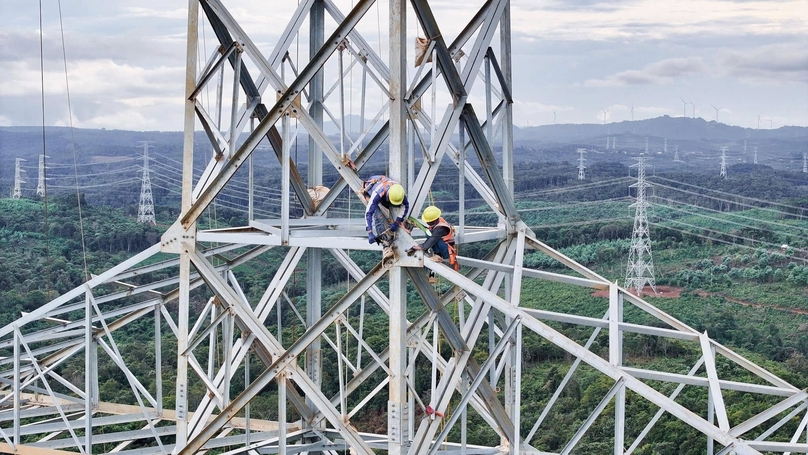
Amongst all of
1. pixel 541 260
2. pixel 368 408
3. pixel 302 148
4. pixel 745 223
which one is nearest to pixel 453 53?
pixel 368 408

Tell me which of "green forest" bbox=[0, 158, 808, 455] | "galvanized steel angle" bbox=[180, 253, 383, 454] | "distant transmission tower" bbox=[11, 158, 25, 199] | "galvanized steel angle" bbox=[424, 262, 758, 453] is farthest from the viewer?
"distant transmission tower" bbox=[11, 158, 25, 199]

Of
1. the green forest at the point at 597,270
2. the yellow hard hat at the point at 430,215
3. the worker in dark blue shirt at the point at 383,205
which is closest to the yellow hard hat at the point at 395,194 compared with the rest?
the worker in dark blue shirt at the point at 383,205

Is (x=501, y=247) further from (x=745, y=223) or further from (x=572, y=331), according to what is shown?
(x=745, y=223)

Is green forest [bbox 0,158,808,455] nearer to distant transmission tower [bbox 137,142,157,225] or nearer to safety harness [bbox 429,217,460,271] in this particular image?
distant transmission tower [bbox 137,142,157,225]

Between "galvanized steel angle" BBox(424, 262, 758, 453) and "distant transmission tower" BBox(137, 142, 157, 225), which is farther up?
"galvanized steel angle" BBox(424, 262, 758, 453)

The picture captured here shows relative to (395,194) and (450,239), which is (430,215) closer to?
(450,239)

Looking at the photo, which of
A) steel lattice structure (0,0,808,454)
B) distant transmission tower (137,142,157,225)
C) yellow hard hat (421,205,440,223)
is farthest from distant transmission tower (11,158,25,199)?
yellow hard hat (421,205,440,223)
